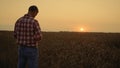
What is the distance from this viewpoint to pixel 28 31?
704 cm

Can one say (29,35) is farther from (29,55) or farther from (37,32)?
(29,55)

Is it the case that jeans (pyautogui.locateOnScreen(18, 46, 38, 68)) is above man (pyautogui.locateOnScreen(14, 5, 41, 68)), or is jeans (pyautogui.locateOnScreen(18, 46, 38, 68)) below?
below

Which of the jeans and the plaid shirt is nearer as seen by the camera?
the plaid shirt

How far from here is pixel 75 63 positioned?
37.0 ft

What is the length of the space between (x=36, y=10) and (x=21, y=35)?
0.71 metres

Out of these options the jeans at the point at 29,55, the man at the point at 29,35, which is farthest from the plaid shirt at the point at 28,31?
the jeans at the point at 29,55

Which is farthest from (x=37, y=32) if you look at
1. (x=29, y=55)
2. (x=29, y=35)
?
(x=29, y=55)

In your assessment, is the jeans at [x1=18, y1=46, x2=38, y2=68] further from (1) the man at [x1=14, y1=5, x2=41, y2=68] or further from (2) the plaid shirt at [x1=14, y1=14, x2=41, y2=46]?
(2) the plaid shirt at [x1=14, y1=14, x2=41, y2=46]

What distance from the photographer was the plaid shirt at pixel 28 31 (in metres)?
→ 6.95

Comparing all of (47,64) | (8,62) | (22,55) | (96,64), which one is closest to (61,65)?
(47,64)

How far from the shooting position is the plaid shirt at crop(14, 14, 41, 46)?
6949 millimetres

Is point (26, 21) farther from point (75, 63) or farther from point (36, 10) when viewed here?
point (75, 63)

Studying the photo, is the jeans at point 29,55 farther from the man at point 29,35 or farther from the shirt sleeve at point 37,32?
the shirt sleeve at point 37,32

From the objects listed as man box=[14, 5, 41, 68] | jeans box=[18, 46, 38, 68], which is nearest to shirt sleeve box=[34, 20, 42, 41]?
man box=[14, 5, 41, 68]
